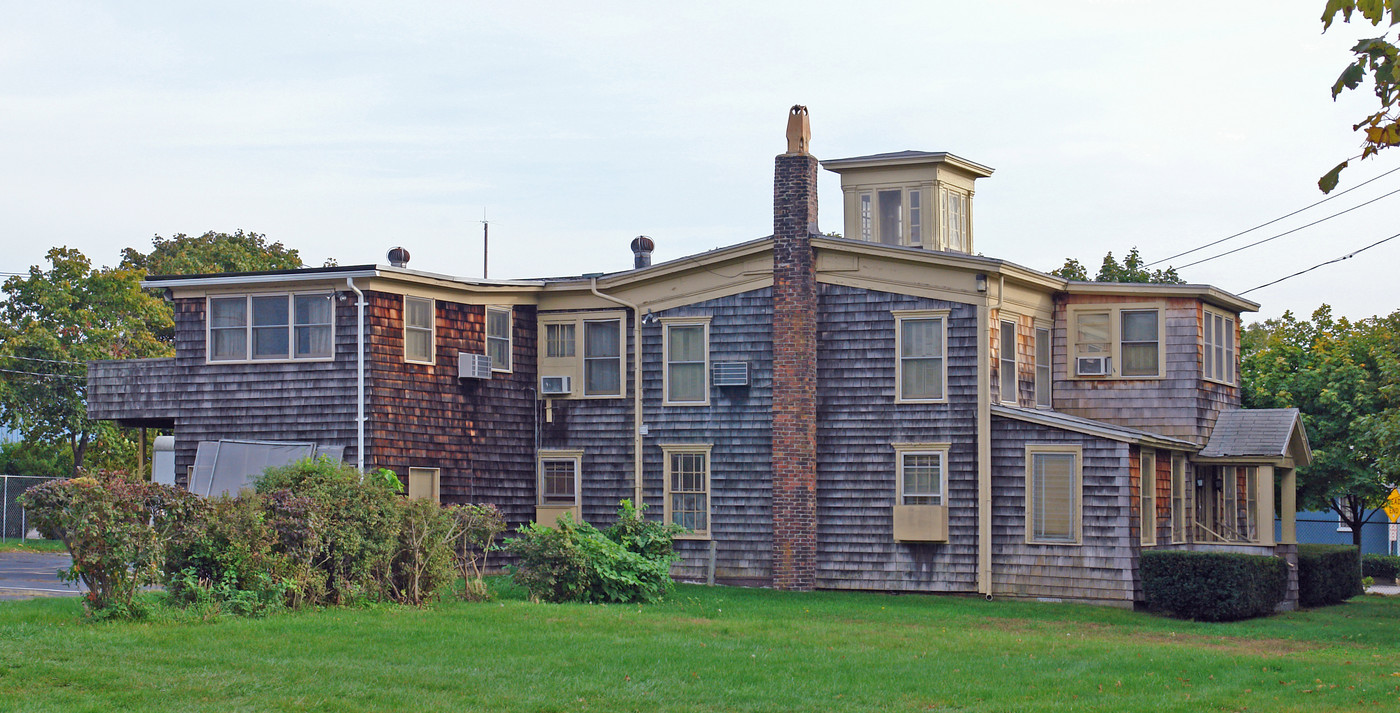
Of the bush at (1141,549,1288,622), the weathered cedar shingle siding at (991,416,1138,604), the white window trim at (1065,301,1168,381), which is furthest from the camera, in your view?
the white window trim at (1065,301,1168,381)

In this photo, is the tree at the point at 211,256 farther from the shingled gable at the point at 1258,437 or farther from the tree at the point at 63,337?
the shingled gable at the point at 1258,437

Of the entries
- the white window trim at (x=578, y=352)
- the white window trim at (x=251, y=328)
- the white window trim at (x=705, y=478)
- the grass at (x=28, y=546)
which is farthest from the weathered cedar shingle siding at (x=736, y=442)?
the grass at (x=28, y=546)

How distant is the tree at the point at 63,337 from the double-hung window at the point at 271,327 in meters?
19.1

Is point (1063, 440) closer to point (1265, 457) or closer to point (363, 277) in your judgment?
point (1265, 457)

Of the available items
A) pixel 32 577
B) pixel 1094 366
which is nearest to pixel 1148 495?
pixel 1094 366

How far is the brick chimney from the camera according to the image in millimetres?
28281

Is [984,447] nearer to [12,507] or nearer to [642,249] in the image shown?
[642,249]

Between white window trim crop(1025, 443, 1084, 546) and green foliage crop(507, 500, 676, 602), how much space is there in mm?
6789

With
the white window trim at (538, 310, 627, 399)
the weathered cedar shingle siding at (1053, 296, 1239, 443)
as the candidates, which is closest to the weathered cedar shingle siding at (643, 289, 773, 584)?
the white window trim at (538, 310, 627, 399)

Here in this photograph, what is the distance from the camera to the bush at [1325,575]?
29953 mm

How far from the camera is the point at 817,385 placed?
28703 millimetres

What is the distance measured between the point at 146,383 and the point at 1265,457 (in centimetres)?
2151

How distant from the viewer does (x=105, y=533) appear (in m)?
18.1

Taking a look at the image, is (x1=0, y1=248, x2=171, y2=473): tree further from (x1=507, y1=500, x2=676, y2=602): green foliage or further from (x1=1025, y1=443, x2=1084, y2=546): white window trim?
(x1=1025, y1=443, x2=1084, y2=546): white window trim
